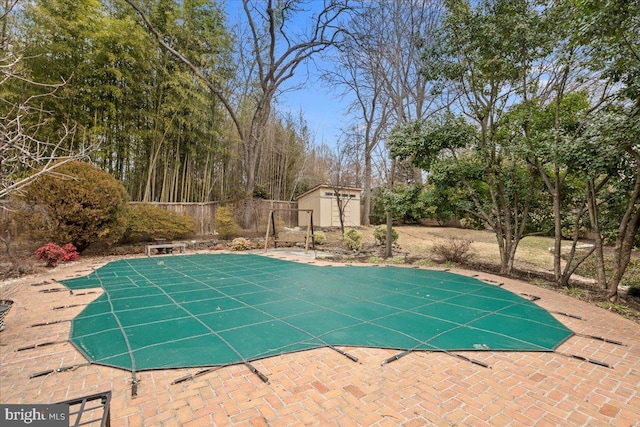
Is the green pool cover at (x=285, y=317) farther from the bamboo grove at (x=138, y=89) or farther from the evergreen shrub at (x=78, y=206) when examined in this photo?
the bamboo grove at (x=138, y=89)

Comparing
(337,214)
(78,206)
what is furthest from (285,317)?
(337,214)

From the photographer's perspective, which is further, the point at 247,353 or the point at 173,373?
the point at 247,353

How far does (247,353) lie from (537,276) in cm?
677

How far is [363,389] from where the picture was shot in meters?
2.15

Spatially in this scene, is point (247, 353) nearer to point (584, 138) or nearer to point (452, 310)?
point (452, 310)

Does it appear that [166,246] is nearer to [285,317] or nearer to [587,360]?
[285,317]

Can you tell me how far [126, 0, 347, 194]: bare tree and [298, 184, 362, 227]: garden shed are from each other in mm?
3640

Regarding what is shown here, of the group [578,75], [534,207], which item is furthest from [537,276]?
[578,75]

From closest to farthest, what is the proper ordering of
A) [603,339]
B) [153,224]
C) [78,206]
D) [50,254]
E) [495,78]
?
1. [603,339]
2. [495,78]
3. [50,254]
4. [78,206]
5. [153,224]

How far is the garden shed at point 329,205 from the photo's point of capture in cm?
1452

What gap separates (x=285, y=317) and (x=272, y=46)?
11657 millimetres

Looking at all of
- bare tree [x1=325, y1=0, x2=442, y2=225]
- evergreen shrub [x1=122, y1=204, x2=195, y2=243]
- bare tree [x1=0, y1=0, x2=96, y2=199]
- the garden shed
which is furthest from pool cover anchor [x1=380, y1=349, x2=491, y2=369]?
the garden shed

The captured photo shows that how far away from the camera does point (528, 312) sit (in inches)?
153

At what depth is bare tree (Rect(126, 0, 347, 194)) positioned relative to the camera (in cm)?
1140
